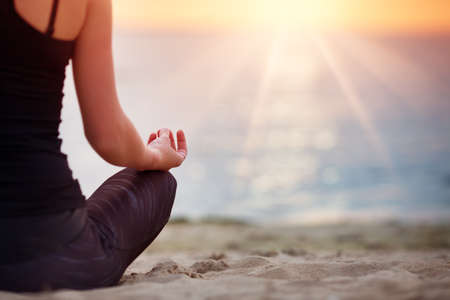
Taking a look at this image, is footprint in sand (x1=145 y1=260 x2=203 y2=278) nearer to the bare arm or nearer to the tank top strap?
the bare arm

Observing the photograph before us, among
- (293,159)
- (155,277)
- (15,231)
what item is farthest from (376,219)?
(15,231)

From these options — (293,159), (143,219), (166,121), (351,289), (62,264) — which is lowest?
(351,289)

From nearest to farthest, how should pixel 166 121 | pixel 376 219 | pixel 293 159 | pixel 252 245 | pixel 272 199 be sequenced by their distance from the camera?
pixel 252 245 → pixel 376 219 → pixel 272 199 → pixel 293 159 → pixel 166 121

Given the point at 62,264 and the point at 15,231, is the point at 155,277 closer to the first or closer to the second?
the point at 62,264

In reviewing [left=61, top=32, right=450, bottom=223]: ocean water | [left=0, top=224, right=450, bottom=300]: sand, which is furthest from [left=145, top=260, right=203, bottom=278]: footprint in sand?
[left=61, top=32, right=450, bottom=223]: ocean water

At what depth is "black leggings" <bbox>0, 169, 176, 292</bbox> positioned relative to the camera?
6.52 ft

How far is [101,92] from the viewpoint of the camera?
6.60 feet

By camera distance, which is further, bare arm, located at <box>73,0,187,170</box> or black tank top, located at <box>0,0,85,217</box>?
bare arm, located at <box>73,0,187,170</box>

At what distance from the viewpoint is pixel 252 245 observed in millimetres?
6617

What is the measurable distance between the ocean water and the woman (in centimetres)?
107

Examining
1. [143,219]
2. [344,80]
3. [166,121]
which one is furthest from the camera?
[344,80]

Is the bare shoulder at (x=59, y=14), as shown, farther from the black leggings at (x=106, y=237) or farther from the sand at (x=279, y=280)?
the sand at (x=279, y=280)

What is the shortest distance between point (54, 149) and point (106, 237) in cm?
42

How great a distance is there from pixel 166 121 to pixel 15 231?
57.5 ft
